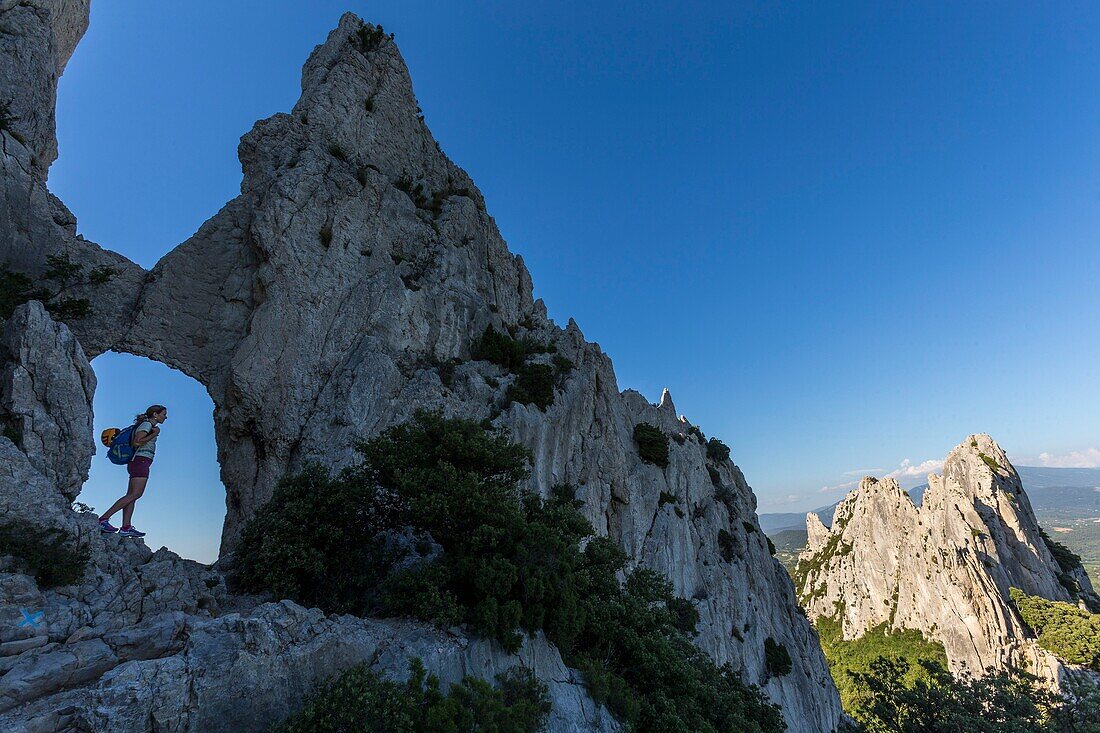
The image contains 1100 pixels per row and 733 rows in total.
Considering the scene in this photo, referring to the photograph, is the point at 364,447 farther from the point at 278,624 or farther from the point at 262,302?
the point at 262,302

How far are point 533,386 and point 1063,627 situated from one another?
95.4m

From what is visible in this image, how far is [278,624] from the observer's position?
1144cm

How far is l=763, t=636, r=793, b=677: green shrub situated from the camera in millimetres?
46375

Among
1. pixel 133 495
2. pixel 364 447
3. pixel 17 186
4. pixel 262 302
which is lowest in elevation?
pixel 133 495

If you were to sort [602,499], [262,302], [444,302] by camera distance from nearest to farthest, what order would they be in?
1. [262,302]
2. [444,302]
3. [602,499]

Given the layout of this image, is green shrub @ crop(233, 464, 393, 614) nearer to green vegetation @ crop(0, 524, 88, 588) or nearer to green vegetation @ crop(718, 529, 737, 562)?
green vegetation @ crop(0, 524, 88, 588)

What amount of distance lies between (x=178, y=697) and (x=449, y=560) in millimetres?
7756

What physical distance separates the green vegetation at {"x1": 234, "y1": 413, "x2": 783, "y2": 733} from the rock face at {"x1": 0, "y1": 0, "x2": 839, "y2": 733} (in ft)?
9.57

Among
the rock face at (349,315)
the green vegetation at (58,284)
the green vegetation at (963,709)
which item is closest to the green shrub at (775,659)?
the rock face at (349,315)

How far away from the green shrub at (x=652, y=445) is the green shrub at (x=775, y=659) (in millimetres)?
22702

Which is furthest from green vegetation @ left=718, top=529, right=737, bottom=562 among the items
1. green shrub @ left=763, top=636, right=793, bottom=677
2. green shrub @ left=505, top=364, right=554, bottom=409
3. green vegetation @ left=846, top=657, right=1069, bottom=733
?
green shrub @ left=505, top=364, right=554, bottom=409

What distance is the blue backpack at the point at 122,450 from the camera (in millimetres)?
13820

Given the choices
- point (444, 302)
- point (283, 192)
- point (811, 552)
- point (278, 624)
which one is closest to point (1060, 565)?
point (811, 552)

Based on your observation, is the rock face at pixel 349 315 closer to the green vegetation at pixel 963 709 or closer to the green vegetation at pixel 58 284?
the green vegetation at pixel 58 284
